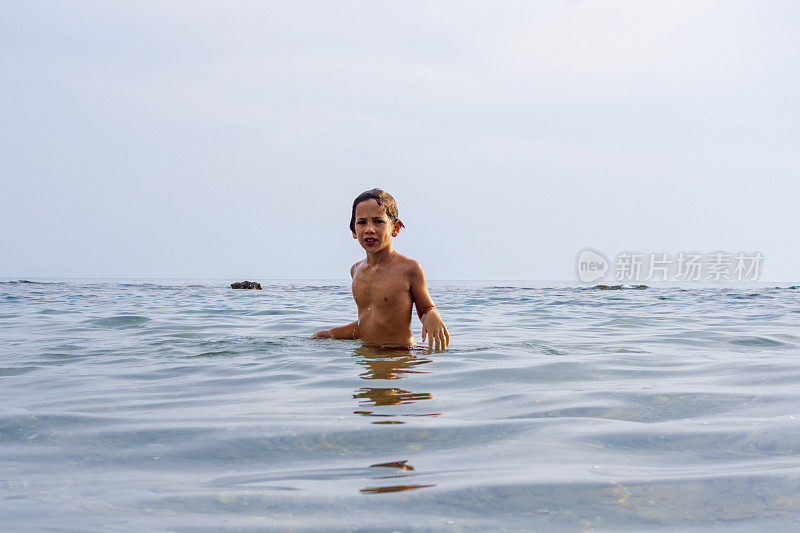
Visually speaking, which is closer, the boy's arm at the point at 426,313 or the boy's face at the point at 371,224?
the boy's arm at the point at 426,313

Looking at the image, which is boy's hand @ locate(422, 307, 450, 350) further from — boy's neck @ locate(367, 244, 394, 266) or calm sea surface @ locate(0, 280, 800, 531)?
boy's neck @ locate(367, 244, 394, 266)

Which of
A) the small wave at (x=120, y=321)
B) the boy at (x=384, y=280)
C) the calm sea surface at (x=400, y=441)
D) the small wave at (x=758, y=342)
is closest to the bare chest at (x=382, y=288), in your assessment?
the boy at (x=384, y=280)

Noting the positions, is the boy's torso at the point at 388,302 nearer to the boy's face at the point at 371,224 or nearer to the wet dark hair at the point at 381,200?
the boy's face at the point at 371,224

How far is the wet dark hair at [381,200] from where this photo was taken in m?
5.91

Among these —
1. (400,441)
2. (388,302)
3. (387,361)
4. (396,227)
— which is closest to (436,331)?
(387,361)

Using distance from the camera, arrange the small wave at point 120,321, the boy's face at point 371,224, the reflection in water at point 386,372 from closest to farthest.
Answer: the reflection in water at point 386,372
the boy's face at point 371,224
the small wave at point 120,321

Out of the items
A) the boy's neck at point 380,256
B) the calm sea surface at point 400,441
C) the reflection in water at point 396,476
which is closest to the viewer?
the calm sea surface at point 400,441

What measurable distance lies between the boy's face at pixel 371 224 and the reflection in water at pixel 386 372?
944mm

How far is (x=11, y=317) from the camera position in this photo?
34.8 ft

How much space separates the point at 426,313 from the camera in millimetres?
5648

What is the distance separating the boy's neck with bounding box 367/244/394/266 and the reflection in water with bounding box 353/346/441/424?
2.66ft

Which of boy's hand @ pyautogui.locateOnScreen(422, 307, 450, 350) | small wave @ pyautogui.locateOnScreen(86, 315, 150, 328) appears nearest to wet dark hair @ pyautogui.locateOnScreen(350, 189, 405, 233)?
boy's hand @ pyautogui.locateOnScreen(422, 307, 450, 350)

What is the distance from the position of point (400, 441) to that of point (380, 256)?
3.71 meters

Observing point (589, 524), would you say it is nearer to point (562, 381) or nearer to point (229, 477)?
point (229, 477)
